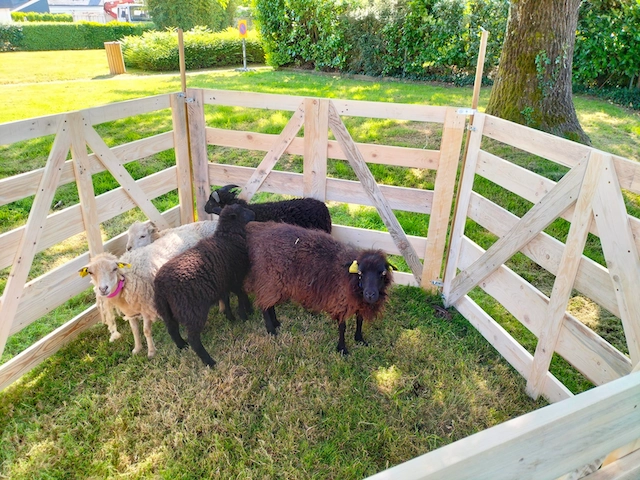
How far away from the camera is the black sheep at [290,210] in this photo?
5055 mm

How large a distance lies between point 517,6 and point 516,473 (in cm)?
766

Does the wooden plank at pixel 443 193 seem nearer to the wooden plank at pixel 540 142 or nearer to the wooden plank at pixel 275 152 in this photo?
the wooden plank at pixel 540 142

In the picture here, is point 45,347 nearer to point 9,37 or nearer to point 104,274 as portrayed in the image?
point 104,274

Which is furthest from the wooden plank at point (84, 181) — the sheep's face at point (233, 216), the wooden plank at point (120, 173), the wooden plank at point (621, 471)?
the wooden plank at point (621, 471)

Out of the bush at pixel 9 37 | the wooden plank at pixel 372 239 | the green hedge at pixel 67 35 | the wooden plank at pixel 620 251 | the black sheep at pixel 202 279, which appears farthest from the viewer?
the green hedge at pixel 67 35

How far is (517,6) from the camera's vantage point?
6863 millimetres

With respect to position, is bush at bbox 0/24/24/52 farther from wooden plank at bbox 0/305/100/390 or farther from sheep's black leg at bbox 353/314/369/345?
sheep's black leg at bbox 353/314/369/345

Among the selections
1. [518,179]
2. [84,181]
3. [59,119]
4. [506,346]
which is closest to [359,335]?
[506,346]

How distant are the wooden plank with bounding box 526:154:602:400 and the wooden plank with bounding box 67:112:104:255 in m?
4.10

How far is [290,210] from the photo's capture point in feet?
16.7

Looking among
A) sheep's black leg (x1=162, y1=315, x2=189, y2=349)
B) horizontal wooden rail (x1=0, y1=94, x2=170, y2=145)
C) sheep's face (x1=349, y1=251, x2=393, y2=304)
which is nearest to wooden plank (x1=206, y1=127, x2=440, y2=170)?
horizontal wooden rail (x1=0, y1=94, x2=170, y2=145)

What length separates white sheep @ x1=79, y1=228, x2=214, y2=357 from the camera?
3.74m

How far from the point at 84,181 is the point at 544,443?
4150 millimetres

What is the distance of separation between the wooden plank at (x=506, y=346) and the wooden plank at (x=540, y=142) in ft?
5.44
